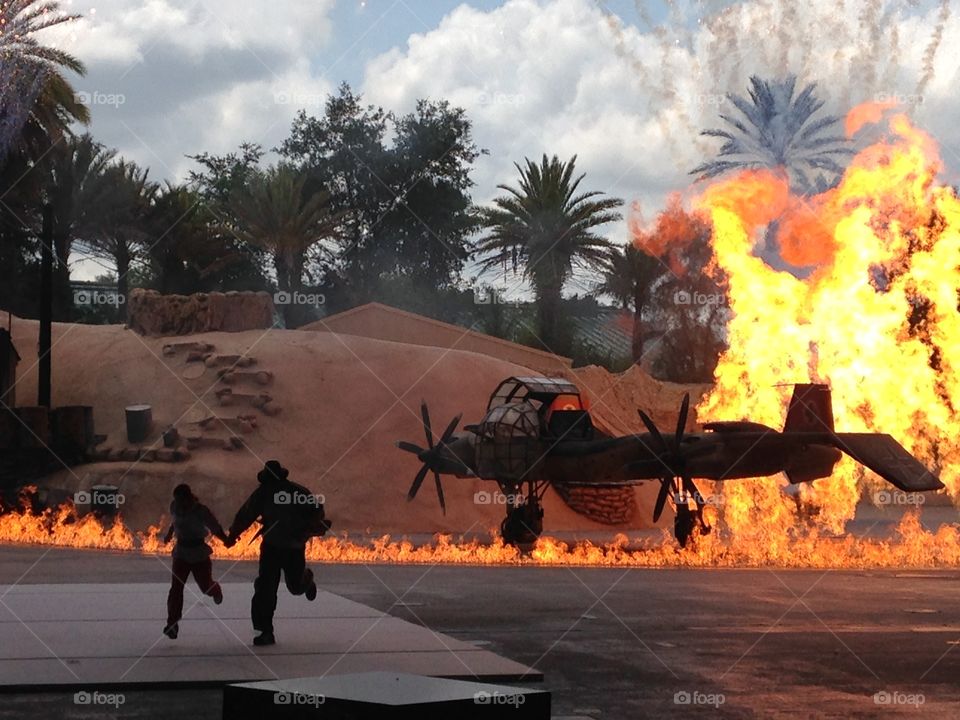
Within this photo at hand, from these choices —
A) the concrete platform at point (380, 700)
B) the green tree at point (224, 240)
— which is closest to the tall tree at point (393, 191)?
the green tree at point (224, 240)

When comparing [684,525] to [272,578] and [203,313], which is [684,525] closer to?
[272,578]

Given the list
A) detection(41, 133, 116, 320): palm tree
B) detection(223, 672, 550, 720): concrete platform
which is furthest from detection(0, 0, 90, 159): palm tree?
detection(223, 672, 550, 720): concrete platform

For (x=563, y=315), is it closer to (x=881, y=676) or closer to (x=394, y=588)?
(x=394, y=588)

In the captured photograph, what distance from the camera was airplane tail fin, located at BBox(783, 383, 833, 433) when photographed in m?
28.6

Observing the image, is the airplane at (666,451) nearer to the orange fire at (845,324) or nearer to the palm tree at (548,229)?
the orange fire at (845,324)

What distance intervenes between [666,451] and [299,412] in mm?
15127

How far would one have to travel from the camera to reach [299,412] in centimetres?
4075

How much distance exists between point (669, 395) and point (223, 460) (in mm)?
24617

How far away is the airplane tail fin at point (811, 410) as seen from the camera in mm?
28609

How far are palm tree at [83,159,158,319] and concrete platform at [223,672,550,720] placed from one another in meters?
56.1

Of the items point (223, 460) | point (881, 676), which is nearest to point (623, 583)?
point (881, 676)

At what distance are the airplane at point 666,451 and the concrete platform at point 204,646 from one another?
34.3 ft

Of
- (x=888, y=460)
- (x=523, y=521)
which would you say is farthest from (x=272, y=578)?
(x=523, y=521)

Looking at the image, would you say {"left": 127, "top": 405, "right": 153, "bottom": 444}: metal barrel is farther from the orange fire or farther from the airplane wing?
the airplane wing
